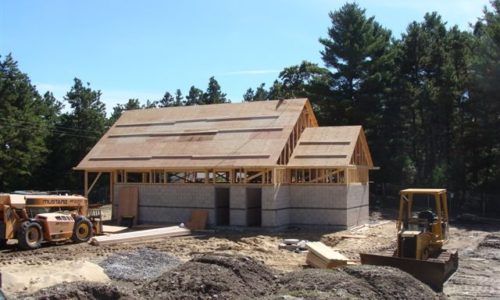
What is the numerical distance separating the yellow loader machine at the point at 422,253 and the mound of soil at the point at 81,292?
7.11 m

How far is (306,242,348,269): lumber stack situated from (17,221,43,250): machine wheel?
9.56 meters

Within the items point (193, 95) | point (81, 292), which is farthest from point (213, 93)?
point (81, 292)

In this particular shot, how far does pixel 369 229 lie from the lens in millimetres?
27500

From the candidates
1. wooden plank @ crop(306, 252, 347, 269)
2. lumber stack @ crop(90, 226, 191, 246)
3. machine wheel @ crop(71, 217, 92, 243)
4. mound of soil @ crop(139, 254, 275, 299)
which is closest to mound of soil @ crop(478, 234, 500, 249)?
wooden plank @ crop(306, 252, 347, 269)

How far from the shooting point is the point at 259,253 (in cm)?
1962

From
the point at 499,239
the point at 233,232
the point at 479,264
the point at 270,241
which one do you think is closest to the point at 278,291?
the point at 479,264

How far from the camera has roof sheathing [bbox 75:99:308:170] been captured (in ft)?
89.3

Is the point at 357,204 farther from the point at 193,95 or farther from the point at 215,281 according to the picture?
the point at 193,95

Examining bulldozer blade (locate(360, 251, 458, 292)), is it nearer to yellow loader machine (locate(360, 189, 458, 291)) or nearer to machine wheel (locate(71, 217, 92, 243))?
yellow loader machine (locate(360, 189, 458, 291))

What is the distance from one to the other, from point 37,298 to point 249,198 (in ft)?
58.4

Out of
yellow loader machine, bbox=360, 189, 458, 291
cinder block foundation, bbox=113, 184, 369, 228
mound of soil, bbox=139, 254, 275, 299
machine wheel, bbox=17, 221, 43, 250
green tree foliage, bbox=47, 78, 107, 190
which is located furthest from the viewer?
green tree foliage, bbox=47, 78, 107, 190

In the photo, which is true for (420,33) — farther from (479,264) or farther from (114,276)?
(114,276)

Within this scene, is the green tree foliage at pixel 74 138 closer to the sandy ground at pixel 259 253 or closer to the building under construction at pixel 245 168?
the building under construction at pixel 245 168

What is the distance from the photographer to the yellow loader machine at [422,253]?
14.1 metres
